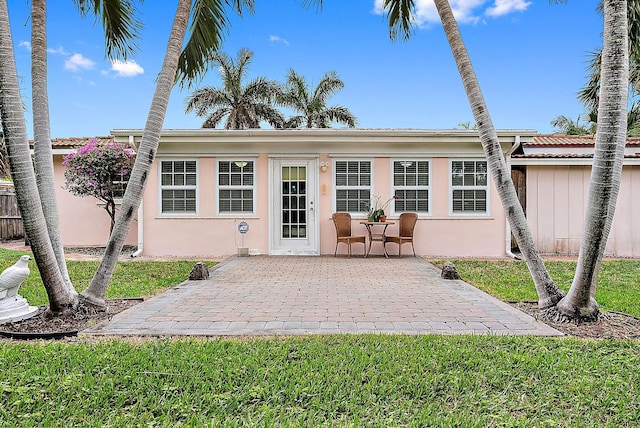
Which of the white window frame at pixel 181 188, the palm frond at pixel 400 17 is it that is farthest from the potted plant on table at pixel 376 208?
the white window frame at pixel 181 188

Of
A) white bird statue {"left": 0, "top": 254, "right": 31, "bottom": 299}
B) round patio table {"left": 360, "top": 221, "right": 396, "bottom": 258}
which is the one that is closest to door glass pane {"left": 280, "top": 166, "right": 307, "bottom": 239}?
round patio table {"left": 360, "top": 221, "right": 396, "bottom": 258}

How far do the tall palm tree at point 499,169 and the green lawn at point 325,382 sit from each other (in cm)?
108

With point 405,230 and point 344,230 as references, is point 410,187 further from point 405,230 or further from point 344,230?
point 344,230

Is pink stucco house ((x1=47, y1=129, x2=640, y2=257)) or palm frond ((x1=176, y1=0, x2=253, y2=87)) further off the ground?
palm frond ((x1=176, y1=0, x2=253, y2=87))

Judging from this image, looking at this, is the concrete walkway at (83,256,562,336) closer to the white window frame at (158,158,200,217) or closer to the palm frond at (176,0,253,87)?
the palm frond at (176,0,253,87)

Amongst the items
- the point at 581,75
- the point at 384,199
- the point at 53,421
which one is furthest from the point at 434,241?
the point at 53,421

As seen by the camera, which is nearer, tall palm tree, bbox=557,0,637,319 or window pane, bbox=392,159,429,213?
tall palm tree, bbox=557,0,637,319

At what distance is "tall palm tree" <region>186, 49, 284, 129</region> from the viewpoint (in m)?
22.4

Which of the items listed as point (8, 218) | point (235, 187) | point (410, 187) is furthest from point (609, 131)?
point (8, 218)

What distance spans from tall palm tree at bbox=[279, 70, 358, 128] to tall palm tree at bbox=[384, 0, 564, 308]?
60.1 feet

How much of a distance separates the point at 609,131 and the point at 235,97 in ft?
67.2

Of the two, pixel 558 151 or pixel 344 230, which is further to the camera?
pixel 558 151

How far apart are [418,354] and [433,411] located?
931 mm

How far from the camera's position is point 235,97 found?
22453 millimetres
